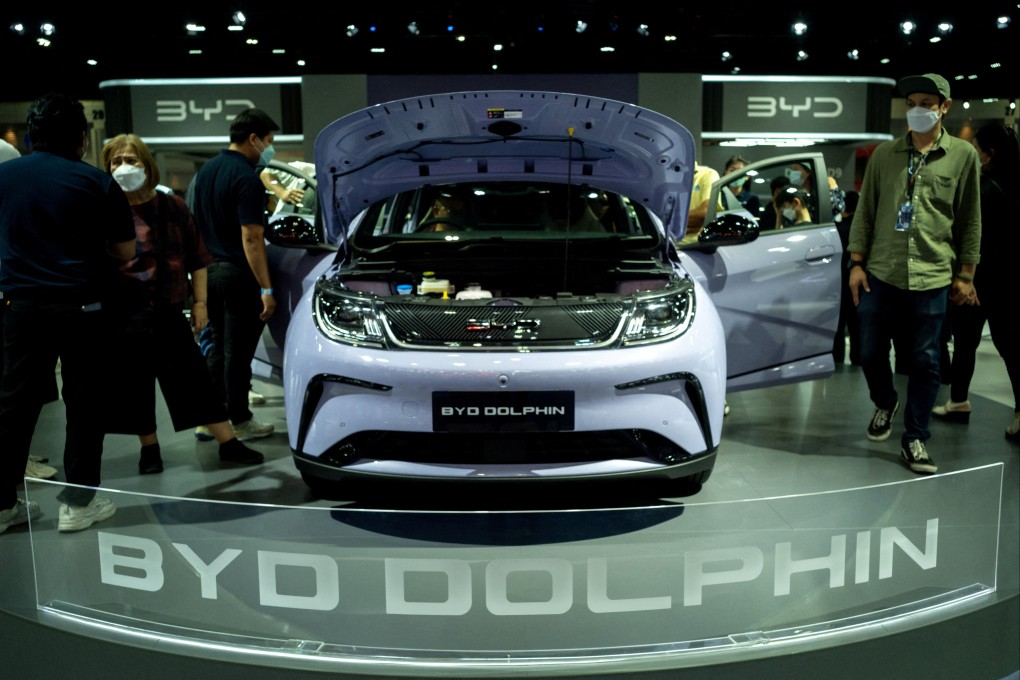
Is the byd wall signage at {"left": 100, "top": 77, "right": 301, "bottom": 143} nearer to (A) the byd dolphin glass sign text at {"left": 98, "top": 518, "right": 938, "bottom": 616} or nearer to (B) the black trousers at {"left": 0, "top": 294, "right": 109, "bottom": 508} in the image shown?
(B) the black trousers at {"left": 0, "top": 294, "right": 109, "bottom": 508}

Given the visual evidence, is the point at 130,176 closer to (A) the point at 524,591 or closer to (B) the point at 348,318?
(B) the point at 348,318

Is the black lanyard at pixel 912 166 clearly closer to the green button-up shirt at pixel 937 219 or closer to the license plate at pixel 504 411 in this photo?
the green button-up shirt at pixel 937 219

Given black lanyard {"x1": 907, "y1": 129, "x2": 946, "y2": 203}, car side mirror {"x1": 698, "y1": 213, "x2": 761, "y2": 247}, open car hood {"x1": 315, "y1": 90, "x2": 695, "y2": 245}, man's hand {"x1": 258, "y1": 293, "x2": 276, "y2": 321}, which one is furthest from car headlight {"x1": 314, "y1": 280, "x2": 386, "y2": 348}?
black lanyard {"x1": 907, "y1": 129, "x2": 946, "y2": 203}

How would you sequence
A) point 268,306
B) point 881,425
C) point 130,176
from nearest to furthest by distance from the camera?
point 130,176, point 268,306, point 881,425

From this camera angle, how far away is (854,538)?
6.72ft

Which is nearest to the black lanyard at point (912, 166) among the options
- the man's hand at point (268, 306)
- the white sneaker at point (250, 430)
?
the man's hand at point (268, 306)

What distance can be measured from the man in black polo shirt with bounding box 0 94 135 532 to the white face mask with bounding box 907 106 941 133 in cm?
286

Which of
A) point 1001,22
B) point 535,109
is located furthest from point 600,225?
point 1001,22

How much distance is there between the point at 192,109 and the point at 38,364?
29.1 feet

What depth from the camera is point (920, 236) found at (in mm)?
3453

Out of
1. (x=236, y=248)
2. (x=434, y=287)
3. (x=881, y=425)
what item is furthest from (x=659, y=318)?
(x=236, y=248)

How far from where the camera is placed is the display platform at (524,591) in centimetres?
193

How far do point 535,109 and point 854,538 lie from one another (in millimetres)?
1810

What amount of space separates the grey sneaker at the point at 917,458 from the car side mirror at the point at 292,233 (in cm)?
251
